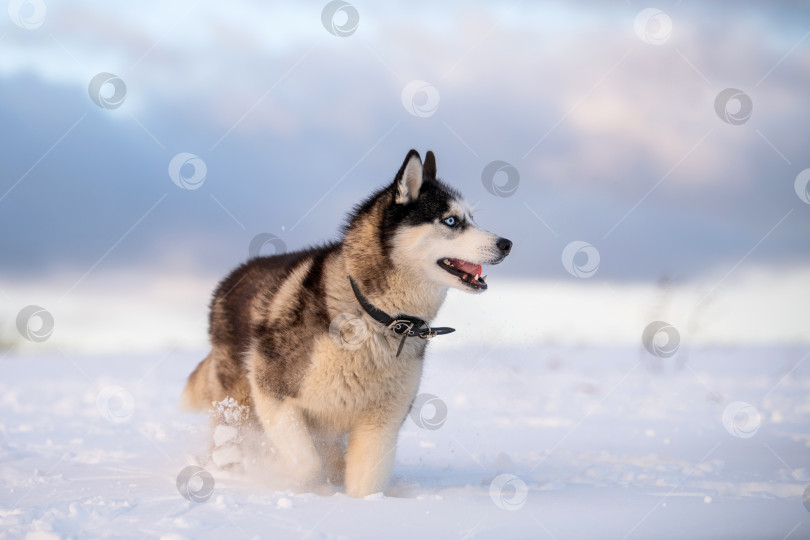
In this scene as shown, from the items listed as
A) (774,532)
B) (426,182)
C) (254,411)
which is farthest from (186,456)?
(774,532)

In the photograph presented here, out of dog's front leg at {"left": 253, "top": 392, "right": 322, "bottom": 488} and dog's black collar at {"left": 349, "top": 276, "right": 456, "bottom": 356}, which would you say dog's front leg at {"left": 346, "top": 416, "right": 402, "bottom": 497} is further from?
dog's black collar at {"left": 349, "top": 276, "right": 456, "bottom": 356}

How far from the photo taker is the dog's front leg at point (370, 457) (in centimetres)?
477

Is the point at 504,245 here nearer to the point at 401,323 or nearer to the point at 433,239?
the point at 433,239

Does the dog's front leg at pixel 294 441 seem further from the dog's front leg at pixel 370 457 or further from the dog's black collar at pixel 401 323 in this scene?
the dog's black collar at pixel 401 323

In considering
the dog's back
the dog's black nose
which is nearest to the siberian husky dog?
the dog's black nose

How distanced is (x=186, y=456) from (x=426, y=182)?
3008mm

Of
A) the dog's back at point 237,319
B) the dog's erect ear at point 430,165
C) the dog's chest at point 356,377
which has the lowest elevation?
the dog's chest at point 356,377

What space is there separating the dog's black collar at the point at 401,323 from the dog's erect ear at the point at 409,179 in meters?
0.65

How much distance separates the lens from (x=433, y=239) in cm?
464

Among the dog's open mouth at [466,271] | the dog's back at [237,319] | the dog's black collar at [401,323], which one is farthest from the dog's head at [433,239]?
the dog's back at [237,319]

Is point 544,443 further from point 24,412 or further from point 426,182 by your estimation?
point 24,412

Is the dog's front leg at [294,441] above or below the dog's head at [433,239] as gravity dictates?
below

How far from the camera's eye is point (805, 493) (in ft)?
17.0

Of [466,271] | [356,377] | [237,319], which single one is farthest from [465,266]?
[237,319]
